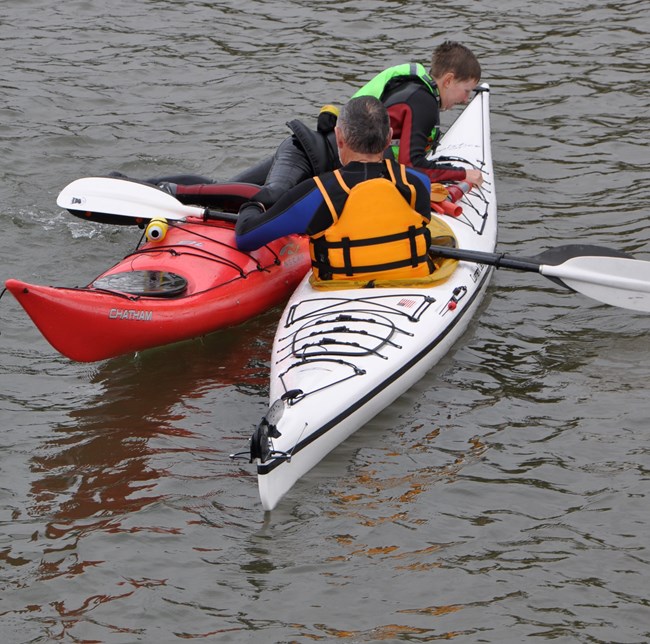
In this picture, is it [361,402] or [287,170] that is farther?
[287,170]

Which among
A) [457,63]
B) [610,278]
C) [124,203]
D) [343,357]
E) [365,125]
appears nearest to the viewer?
[343,357]

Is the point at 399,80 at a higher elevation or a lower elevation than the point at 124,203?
higher

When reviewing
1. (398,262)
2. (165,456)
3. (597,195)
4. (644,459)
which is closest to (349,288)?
(398,262)

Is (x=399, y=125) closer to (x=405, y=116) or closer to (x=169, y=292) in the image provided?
(x=405, y=116)

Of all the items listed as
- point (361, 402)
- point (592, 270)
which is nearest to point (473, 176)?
point (592, 270)

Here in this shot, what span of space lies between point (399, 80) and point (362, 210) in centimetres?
132

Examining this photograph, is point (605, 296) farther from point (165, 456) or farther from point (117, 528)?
point (117, 528)

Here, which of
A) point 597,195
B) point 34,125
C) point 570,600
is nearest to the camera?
point 570,600

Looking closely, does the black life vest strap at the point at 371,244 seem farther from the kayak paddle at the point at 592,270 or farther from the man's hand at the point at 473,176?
the man's hand at the point at 473,176

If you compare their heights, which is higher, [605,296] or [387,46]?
[387,46]

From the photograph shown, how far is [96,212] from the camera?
639 cm

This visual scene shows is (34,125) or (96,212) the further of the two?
(34,125)

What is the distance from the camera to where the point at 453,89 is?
21.4ft

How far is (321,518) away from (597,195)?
4.38 m
